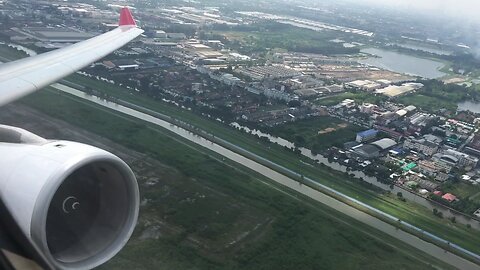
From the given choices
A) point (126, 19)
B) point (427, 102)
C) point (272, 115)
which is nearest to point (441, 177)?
point (272, 115)

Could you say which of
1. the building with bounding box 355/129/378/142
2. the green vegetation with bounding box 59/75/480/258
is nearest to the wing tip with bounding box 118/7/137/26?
the green vegetation with bounding box 59/75/480/258

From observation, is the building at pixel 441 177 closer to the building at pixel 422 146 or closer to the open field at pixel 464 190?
the open field at pixel 464 190

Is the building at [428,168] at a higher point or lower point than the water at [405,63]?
lower

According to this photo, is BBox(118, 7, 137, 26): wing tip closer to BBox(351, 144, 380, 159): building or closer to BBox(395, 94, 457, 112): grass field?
BBox(351, 144, 380, 159): building

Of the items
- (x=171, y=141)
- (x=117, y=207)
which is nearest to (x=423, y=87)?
(x=171, y=141)

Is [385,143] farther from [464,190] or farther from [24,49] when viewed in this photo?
[24,49]

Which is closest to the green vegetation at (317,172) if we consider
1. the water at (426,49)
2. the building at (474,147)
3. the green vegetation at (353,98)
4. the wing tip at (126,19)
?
the building at (474,147)

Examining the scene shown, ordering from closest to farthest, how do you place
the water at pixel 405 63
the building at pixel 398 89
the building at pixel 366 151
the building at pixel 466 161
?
the building at pixel 366 151, the building at pixel 466 161, the building at pixel 398 89, the water at pixel 405 63
